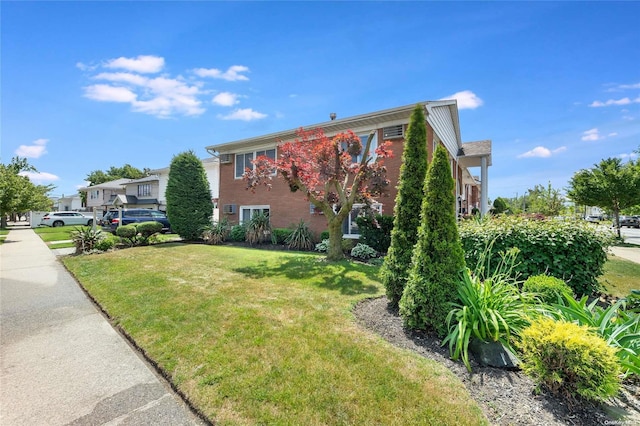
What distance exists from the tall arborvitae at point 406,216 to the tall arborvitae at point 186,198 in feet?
44.5

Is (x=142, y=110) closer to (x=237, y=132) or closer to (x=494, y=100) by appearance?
(x=237, y=132)

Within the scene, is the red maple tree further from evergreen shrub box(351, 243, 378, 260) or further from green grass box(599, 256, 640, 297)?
green grass box(599, 256, 640, 297)

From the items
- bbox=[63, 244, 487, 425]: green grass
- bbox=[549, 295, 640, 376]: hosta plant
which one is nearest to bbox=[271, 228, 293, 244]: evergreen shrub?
bbox=[63, 244, 487, 425]: green grass

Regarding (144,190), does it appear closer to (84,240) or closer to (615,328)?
(84,240)

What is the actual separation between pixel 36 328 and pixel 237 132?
49.1ft

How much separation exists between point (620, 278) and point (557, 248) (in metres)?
4.79

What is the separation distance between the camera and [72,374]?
132 inches

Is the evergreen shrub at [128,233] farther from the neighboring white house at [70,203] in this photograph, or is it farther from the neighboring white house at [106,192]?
the neighboring white house at [70,203]

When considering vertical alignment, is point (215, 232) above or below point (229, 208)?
below

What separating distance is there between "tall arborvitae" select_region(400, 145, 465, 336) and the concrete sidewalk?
2.92 metres

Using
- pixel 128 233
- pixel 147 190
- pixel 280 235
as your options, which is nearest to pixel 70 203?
pixel 147 190

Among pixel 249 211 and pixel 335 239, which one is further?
pixel 249 211

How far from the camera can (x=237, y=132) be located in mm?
17906

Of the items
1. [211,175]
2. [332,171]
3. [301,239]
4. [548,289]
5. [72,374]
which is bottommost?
[72,374]
